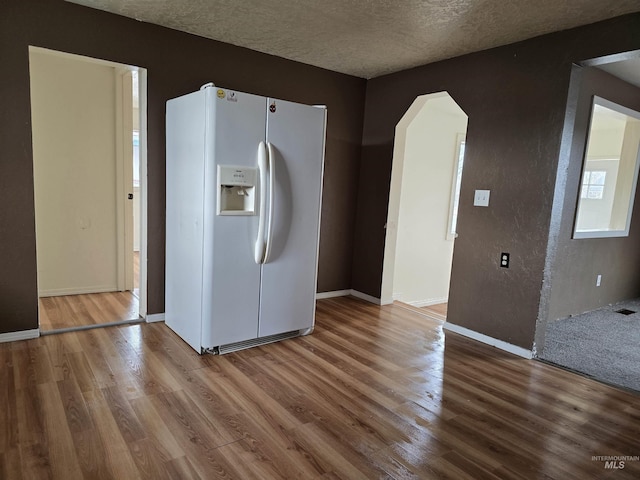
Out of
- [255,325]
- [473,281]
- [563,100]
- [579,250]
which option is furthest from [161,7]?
[579,250]

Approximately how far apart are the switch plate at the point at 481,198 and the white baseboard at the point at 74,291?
145 inches

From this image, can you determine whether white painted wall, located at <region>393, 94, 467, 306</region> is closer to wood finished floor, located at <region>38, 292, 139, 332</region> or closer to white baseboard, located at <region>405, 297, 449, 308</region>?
white baseboard, located at <region>405, 297, 449, 308</region>

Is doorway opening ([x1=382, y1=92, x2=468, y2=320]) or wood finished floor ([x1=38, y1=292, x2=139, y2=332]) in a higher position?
doorway opening ([x1=382, y1=92, x2=468, y2=320])

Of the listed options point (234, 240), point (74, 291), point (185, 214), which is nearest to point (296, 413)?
point (234, 240)

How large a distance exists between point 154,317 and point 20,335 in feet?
3.01

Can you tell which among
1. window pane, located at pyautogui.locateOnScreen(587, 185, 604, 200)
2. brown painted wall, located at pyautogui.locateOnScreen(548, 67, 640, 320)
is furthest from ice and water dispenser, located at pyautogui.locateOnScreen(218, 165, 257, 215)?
window pane, located at pyautogui.locateOnScreen(587, 185, 604, 200)

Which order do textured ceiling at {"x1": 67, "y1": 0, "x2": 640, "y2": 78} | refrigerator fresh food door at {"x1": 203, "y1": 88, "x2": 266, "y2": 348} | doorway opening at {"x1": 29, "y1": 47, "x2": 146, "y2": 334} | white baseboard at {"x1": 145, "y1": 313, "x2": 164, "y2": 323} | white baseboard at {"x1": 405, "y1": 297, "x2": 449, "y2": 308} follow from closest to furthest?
1. textured ceiling at {"x1": 67, "y1": 0, "x2": 640, "y2": 78}
2. refrigerator fresh food door at {"x1": 203, "y1": 88, "x2": 266, "y2": 348}
3. white baseboard at {"x1": 145, "y1": 313, "x2": 164, "y2": 323}
4. doorway opening at {"x1": 29, "y1": 47, "x2": 146, "y2": 334}
5. white baseboard at {"x1": 405, "y1": 297, "x2": 449, "y2": 308}

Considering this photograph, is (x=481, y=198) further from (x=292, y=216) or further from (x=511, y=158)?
(x=292, y=216)

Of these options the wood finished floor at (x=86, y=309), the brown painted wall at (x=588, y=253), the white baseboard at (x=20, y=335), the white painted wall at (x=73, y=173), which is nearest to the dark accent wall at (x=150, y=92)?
the white baseboard at (x=20, y=335)

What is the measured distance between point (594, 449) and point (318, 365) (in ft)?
5.27

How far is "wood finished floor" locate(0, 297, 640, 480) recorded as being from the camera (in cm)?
179

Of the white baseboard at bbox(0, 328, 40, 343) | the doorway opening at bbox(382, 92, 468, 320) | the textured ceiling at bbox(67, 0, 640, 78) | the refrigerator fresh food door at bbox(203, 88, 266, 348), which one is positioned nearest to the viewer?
the textured ceiling at bbox(67, 0, 640, 78)

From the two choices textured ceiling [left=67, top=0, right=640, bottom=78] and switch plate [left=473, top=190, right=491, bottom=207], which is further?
switch plate [left=473, top=190, right=491, bottom=207]

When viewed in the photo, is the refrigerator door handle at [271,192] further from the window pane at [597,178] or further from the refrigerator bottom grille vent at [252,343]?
the window pane at [597,178]
